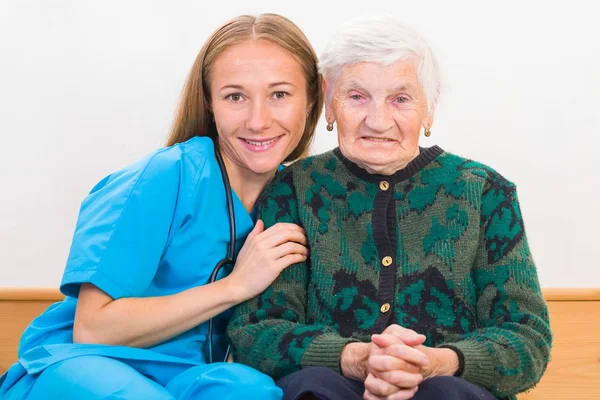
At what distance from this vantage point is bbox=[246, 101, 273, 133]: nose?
1.82 m

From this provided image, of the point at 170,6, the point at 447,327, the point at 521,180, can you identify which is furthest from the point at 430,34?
the point at 447,327

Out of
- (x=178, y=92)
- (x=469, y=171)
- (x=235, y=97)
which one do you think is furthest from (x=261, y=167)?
(x=178, y=92)

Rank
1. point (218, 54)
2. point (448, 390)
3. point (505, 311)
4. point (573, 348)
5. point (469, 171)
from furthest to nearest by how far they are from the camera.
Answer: point (573, 348) < point (218, 54) < point (469, 171) < point (505, 311) < point (448, 390)

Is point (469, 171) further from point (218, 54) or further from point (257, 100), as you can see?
point (218, 54)

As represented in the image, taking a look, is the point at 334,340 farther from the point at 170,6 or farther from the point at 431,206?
the point at 170,6

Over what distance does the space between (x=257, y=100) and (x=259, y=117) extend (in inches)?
1.5

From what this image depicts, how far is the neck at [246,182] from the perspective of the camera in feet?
6.37

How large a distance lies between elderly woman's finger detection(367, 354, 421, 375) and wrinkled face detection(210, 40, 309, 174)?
532mm

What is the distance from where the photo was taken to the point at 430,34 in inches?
98.9

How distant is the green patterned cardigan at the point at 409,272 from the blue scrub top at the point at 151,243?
0.13 metres

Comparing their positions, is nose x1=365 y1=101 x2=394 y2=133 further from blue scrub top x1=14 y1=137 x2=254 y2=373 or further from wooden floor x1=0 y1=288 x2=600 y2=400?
wooden floor x1=0 y1=288 x2=600 y2=400

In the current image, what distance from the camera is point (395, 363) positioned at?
4.86 ft

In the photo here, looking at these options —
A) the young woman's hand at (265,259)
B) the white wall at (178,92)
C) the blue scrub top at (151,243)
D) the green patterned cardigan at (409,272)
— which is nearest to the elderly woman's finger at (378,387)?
the green patterned cardigan at (409,272)

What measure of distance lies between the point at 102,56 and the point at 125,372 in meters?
1.20
